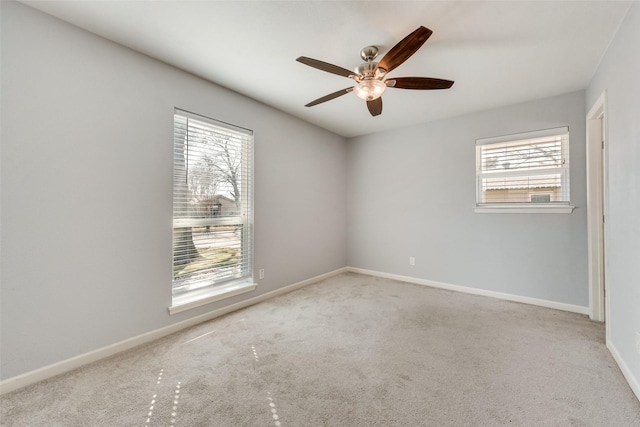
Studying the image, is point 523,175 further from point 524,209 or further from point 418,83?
point 418,83

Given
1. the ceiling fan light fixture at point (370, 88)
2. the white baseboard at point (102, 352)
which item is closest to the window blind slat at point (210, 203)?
the white baseboard at point (102, 352)

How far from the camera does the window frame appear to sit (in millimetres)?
3014

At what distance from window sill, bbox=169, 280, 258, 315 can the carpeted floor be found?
0.73 ft

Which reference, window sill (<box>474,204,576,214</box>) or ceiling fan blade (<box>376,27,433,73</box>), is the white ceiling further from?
window sill (<box>474,204,576,214</box>)

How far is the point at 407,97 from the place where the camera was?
10.1 feet

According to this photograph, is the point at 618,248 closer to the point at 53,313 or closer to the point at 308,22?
the point at 308,22

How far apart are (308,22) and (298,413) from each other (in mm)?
2539

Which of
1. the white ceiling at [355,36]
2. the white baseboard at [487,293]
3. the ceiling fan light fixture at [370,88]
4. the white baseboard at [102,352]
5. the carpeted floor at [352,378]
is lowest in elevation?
the carpeted floor at [352,378]

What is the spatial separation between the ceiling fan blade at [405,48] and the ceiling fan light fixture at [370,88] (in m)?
0.14

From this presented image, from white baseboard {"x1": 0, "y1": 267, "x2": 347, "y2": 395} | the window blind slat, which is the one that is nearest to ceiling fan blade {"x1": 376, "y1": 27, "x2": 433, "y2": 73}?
the window blind slat

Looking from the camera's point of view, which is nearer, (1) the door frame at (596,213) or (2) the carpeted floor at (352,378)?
(2) the carpeted floor at (352,378)

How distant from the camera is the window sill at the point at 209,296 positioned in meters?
2.52

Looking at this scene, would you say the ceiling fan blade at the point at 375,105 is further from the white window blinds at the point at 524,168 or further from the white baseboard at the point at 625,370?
the white baseboard at the point at 625,370

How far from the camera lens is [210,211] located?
2824 mm
